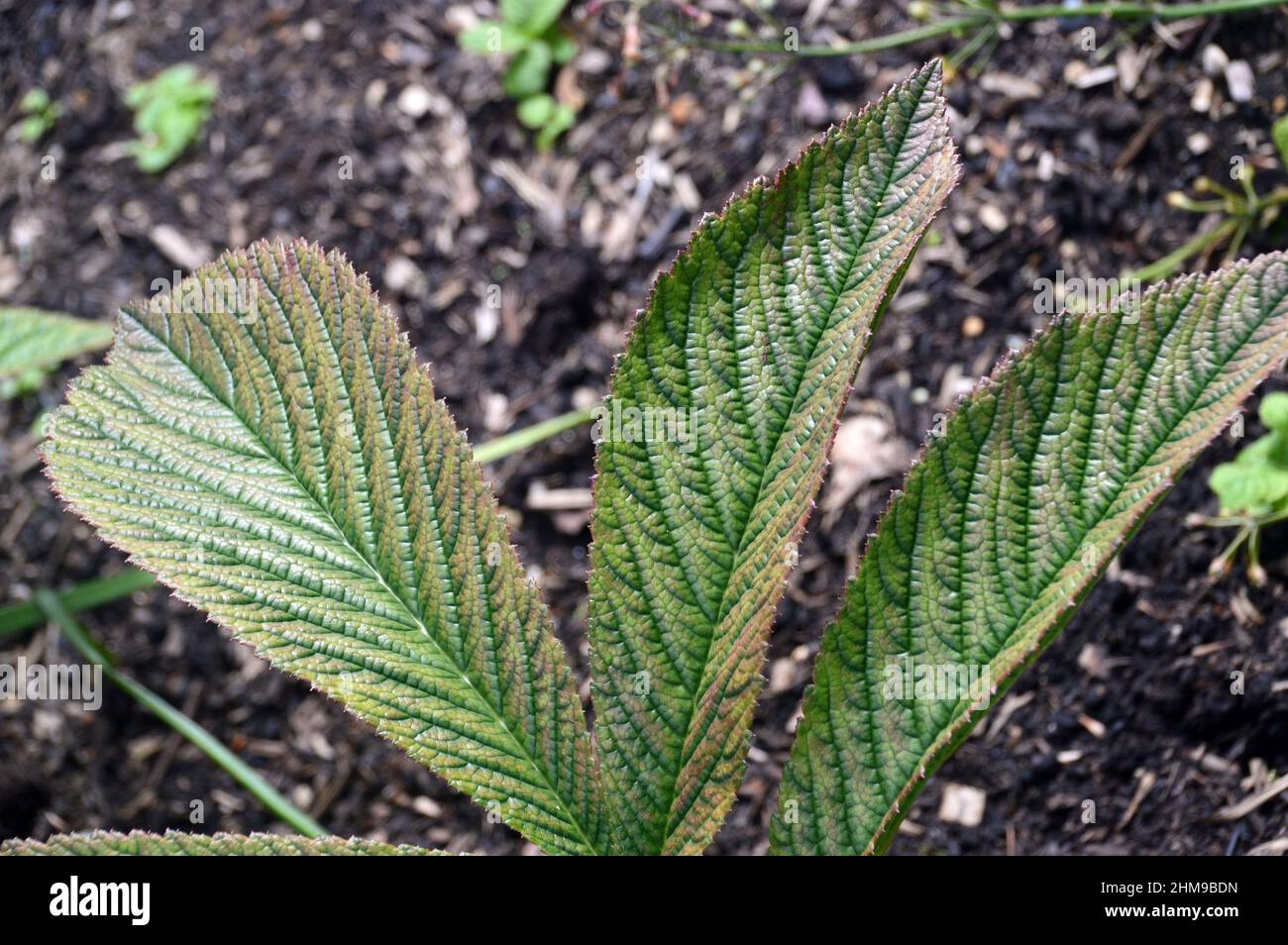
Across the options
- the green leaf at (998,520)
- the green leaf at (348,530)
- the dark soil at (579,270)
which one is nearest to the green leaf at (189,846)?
the green leaf at (348,530)

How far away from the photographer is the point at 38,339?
211 centimetres

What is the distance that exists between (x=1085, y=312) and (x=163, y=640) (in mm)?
2280

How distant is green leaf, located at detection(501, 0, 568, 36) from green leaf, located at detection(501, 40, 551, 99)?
0.12ft

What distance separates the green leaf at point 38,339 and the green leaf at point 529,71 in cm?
122

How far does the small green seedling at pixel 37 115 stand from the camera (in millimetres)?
3129

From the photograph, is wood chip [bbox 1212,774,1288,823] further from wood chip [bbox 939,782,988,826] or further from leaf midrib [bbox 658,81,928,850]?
leaf midrib [bbox 658,81,928,850]

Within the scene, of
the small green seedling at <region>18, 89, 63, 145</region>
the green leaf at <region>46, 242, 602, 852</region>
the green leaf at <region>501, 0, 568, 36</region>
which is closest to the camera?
the green leaf at <region>46, 242, 602, 852</region>

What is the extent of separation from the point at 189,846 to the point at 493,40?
2283mm

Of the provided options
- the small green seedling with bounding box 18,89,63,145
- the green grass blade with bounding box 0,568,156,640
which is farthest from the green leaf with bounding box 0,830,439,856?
the small green seedling with bounding box 18,89,63,145

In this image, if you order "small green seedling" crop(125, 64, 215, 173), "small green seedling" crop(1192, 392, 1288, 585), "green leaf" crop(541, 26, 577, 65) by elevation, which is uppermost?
"small green seedling" crop(125, 64, 215, 173)

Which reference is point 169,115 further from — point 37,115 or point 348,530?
point 348,530

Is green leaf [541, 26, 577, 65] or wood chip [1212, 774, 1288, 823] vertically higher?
green leaf [541, 26, 577, 65]

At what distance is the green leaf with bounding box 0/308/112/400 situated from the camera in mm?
2049

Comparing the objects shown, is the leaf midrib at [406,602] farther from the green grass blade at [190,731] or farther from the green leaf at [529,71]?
the green leaf at [529,71]
